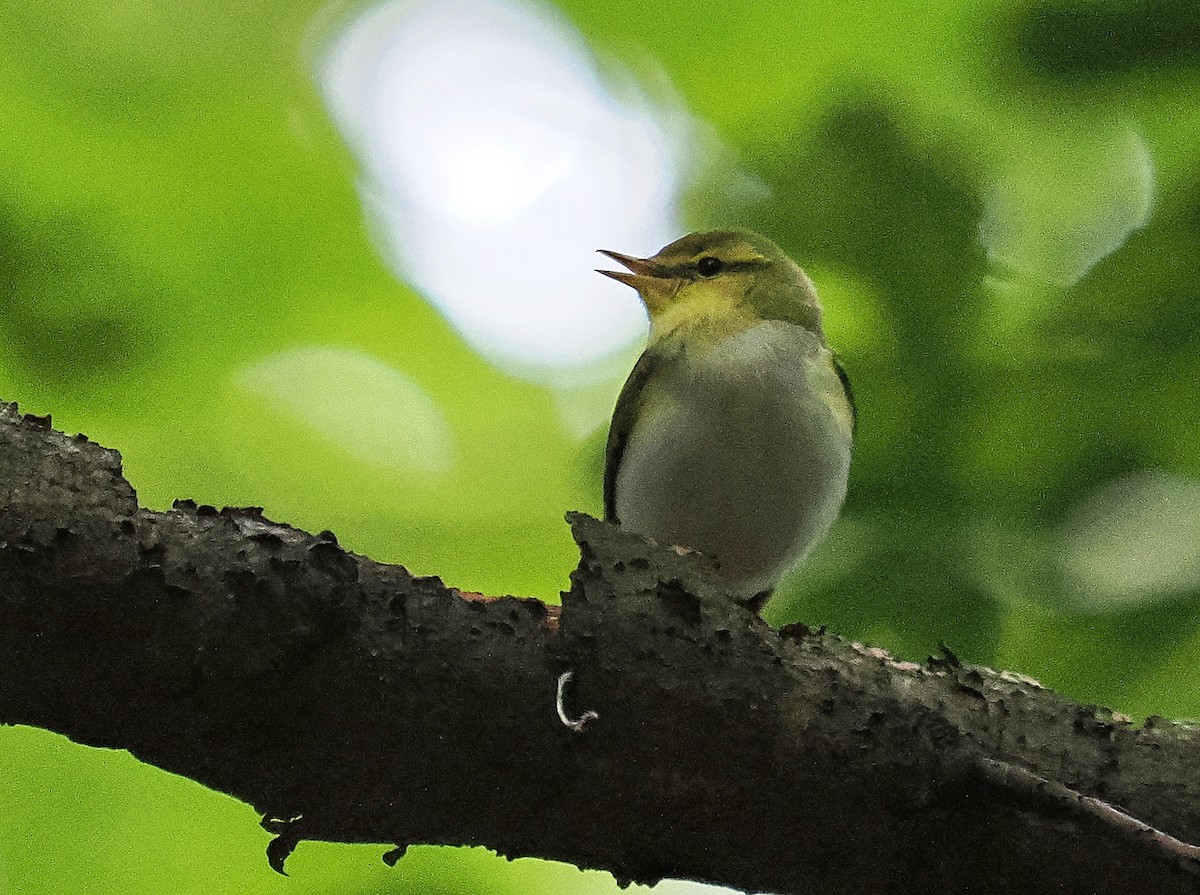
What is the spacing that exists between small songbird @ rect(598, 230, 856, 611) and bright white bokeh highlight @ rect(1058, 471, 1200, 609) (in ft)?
1.70

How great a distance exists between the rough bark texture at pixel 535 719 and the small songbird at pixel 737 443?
0.79 meters

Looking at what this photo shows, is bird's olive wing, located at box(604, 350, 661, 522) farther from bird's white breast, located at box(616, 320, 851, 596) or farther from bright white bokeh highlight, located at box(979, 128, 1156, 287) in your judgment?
bright white bokeh highlight, located at box(979, 128, 1156, 287)

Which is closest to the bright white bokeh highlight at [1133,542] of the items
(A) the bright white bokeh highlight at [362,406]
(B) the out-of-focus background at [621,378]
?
(B) the out-of-focus background at [621,378]

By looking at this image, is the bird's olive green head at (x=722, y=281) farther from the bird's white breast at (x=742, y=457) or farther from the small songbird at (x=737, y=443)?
the bird's white breast at (x=742, y=457)

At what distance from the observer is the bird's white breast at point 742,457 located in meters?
2.68

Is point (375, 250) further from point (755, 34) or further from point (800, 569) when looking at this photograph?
point (800, 569)

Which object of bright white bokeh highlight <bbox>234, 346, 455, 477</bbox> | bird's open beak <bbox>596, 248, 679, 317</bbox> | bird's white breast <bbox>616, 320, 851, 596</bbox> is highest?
bird's open beak <bbox>596, 248, 679, 317</bbox>

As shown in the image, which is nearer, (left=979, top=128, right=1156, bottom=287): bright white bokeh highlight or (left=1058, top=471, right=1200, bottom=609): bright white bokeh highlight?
(left=1058, top=471, right=1200, bottom=609): bright white bokeh highlight

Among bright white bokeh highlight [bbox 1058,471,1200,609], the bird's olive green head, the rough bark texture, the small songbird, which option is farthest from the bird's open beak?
the rough bark texture

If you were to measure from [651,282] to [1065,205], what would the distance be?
1.03m

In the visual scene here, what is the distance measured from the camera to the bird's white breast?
268 cm

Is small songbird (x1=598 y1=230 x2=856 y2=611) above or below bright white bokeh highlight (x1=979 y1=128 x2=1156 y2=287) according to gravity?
below

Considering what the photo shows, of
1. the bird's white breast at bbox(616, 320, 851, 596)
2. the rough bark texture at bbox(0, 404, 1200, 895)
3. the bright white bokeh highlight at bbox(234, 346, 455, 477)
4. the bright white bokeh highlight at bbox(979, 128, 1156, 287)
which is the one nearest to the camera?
the rough bark texture at bbox(0, 404, 1200, 895)

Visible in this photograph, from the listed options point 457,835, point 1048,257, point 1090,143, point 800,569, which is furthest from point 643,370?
point 457,835
